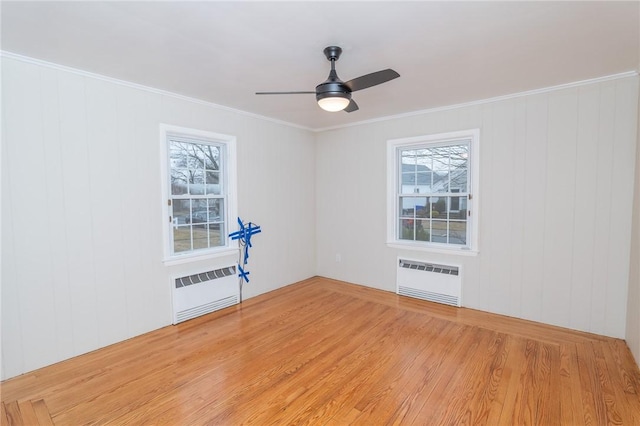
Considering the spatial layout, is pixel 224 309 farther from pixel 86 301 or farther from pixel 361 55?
pixel 361 55

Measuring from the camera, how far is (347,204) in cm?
508

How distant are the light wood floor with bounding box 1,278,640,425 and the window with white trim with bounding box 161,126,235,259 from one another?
3.16 ft

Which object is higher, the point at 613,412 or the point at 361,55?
the point at 361,55

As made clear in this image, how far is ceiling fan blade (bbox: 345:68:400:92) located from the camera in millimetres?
2229

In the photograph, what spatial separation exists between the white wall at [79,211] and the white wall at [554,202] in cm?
329

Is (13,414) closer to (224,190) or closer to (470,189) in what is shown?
(224,190)

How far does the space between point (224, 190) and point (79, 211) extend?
1600 mm

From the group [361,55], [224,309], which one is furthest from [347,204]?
[361,55]

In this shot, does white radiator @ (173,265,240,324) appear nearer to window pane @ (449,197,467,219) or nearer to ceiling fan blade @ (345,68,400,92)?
ceiling fan blade @ (345,68,400,92)

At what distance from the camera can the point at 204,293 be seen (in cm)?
378

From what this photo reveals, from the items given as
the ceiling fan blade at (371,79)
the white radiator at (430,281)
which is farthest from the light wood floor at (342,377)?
the ceiling fan blade at (371,79)

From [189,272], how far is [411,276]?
294 cm

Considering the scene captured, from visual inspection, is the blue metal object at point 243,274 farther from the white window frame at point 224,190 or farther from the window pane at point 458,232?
the window pane at point 458,232

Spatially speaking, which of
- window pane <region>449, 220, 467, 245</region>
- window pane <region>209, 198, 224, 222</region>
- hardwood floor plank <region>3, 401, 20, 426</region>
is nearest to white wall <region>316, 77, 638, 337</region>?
window pane <region>449, 220, 467, 245</region>
